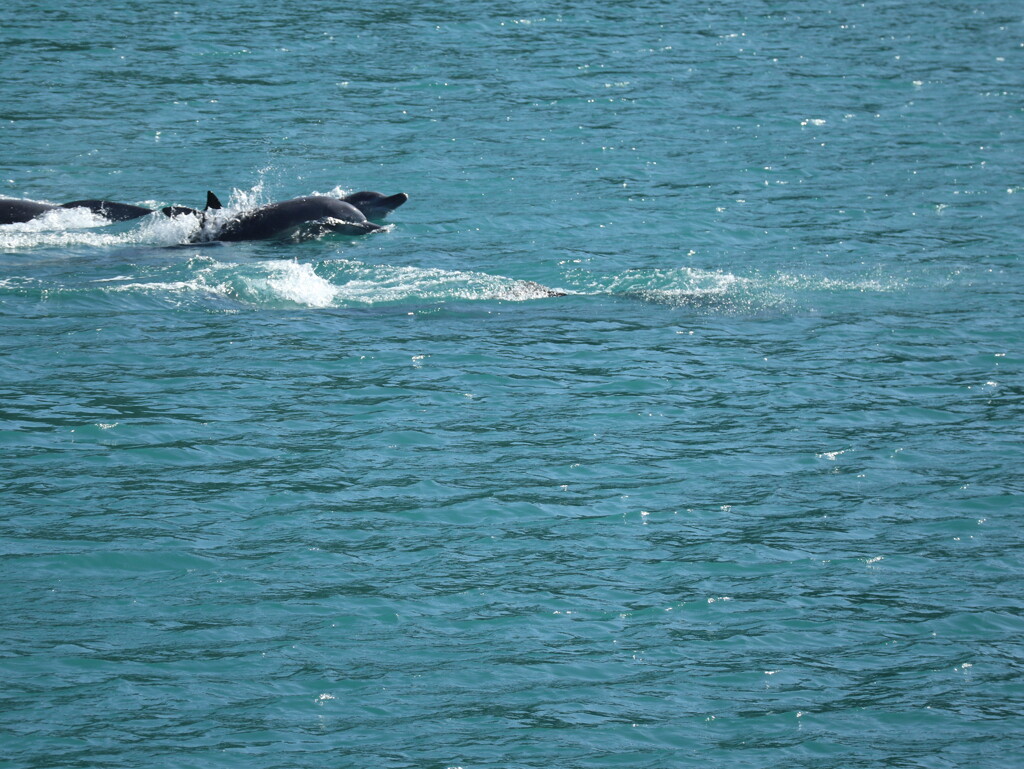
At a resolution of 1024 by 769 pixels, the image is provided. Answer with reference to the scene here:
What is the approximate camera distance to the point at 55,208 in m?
17.7

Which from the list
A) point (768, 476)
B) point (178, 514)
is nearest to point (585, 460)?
point (768, 476)

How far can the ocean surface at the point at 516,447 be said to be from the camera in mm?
7617

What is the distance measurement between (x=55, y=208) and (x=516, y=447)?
9454mm

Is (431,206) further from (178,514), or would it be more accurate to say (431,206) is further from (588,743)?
(588,743)

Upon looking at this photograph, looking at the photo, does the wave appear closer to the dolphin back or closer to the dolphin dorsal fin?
the dolphin dorsal fin

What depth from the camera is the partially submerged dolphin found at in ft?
57.7

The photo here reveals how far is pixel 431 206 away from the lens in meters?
19.6

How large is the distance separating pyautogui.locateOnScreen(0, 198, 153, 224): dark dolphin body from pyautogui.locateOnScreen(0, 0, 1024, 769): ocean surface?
351 millimetres

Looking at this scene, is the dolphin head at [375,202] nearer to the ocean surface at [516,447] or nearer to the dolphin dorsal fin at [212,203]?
the ocean surface at [516,447]

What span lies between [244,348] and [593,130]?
41.5 ft

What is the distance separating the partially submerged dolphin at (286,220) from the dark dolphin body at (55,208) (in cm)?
68

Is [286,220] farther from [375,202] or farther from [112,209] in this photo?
[112,209]

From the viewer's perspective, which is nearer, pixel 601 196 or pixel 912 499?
pixel 912 499

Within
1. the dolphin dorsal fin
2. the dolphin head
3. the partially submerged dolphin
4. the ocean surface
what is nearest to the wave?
the ocean surface
